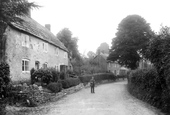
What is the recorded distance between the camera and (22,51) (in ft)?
56.0

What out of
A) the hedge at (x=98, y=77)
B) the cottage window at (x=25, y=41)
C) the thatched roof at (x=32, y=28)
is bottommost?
the hedge at (x=98, y=77)

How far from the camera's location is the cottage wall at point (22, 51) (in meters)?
15.2

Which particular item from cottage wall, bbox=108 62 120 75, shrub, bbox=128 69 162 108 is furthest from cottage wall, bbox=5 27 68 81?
cottage wall, bbox=108 62 120 75

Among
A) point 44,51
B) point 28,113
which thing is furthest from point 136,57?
point 28,113

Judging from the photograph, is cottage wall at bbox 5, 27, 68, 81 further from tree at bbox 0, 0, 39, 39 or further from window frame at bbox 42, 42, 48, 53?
tree at bbox 0, 0, 39, 39

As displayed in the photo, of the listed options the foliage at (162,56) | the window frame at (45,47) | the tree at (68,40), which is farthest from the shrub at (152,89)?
the tree at (68,40)

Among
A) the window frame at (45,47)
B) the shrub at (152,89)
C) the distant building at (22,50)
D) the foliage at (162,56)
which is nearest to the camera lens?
the foliage at (162,56)

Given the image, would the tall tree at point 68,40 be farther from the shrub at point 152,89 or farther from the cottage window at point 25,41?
the shrub at point 152,89

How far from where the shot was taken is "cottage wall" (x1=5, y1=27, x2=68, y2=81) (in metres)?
15.2

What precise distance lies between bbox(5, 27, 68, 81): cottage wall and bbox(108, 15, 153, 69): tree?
19.3 meters

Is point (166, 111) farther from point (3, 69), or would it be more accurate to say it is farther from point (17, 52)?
point (17, 52)

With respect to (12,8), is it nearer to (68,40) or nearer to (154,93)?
(154,93)

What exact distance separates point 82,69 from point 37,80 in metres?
21.7

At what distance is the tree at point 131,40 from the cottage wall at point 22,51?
19.3 m
